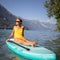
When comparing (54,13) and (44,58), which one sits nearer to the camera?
(44,58)

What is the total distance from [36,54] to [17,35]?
3695 millimetres

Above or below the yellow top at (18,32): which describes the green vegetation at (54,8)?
above

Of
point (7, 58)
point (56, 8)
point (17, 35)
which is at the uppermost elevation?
point (56, 8)

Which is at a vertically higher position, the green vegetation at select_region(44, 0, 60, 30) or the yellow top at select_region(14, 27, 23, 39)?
the green vegetation at select_region(44, 0, 60, 30)

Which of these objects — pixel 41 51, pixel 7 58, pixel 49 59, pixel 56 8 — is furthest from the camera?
pixel 56 8

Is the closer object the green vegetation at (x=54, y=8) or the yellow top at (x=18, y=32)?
the yellow top at (x=18, y=32)

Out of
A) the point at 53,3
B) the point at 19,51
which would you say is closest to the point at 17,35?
the point at 19,51

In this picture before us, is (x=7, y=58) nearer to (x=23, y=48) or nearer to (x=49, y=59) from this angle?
(x=23, y=48)

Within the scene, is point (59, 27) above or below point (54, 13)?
below

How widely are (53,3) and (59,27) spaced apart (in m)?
5.35

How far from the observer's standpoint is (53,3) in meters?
36.9

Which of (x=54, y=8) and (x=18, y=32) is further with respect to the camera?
(x=54, y=8)

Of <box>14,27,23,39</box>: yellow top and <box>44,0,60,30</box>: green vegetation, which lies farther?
<box>44,0,60,30</box>: green vegetation

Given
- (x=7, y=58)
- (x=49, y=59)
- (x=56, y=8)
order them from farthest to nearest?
(x=56, y=8), (x=7, y=58), (x=49, y=59)
